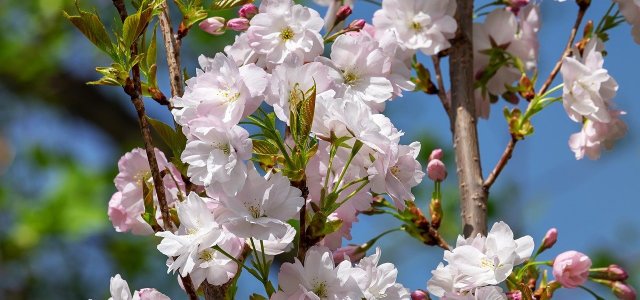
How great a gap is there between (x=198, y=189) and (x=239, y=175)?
109mm

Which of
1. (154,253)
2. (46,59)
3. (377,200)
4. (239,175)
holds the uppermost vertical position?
(239,175)

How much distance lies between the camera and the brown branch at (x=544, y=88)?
1033mm

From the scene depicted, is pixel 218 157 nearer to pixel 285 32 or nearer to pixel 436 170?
pixel 285 32

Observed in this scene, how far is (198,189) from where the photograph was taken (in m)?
0.79

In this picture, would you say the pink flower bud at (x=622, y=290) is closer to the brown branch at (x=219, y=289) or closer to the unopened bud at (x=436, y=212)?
the unopened bud at (x=436, y=212)

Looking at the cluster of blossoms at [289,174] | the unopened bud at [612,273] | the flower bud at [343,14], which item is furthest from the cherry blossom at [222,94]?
the unopened bud at [612,273]

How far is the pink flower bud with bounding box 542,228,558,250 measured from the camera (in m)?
0.94

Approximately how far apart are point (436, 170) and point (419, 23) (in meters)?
0.17

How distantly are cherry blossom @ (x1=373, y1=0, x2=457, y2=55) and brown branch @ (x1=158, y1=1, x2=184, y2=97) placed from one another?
0.27m

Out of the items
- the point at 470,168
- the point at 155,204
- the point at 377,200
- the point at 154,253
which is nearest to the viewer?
the point at 155,204

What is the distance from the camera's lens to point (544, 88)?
107 cm

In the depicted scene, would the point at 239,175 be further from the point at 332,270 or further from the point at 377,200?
the point at 377,200

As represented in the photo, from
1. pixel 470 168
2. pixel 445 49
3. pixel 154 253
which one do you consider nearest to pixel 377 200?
pixel 470 168

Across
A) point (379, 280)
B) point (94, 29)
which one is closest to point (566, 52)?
point (379, 280)
